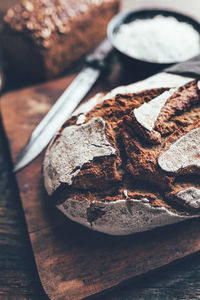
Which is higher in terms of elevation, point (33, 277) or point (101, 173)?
point (101, 173)

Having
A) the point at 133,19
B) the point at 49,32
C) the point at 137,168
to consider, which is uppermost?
the point at 49,32

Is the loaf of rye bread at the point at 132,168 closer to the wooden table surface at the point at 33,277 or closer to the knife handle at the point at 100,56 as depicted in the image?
the wooden table surface at the point at 33,277

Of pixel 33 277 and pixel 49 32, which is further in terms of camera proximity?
pixel 49 32

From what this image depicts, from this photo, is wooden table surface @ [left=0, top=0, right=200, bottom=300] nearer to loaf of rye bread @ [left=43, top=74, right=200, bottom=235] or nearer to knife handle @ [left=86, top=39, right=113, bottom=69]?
loaf of rye bread @ [left=43, top=74, right=200, bottom=235]

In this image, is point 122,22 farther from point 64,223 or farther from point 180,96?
A: point 64,223

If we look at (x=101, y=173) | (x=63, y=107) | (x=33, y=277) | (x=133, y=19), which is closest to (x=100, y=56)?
(x=133, y=19)

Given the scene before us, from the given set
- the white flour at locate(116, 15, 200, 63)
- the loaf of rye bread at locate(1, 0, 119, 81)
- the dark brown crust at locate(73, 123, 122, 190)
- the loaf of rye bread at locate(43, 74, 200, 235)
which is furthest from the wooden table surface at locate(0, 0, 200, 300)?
the white flour at locate(116, 15, 200, 63)

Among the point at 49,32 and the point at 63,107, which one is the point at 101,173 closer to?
the point at 63,107

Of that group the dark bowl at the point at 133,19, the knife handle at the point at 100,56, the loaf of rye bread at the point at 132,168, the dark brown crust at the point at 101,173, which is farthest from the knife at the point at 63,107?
the dark brown crust at the point at 101,173
